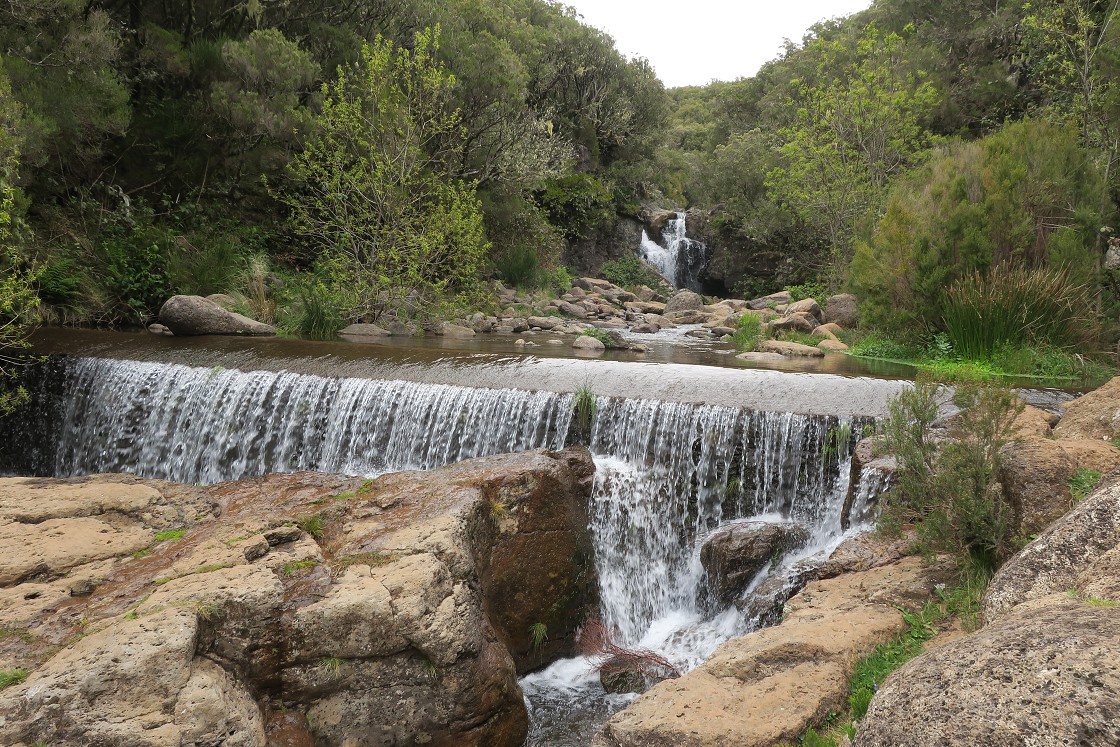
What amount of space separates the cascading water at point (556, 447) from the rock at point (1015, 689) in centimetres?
285

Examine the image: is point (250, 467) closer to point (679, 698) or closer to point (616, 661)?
point (616, 661)

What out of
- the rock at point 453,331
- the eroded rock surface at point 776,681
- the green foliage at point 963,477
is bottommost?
the eroded rock surface at point 776,681

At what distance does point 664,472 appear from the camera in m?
6.20

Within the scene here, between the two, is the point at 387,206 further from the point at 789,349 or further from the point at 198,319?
the point at 789,349

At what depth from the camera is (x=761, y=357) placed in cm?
1055

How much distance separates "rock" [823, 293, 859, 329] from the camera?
1374 cm

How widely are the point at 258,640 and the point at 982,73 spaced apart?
24.7 metres

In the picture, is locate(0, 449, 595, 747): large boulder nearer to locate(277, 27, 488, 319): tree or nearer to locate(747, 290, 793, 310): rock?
locate(277, 27, 488, 319): tree

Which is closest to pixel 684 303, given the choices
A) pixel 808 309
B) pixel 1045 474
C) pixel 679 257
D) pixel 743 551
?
pixel 808 309

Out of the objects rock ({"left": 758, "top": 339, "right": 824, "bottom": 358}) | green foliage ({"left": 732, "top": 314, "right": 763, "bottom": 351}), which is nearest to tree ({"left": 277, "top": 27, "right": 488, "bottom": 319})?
green foliage ({"left": 732, "top": 314, "right": 763, "bottom": 351})

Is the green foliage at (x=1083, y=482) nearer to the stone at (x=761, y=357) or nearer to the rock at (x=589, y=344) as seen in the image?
the stone at (x=761, y=357)

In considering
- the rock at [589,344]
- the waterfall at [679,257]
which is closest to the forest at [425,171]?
the rock at [589,344]

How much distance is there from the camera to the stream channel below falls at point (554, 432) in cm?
547

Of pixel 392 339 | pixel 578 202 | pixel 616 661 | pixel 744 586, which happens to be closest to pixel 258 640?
pixel 616 661
